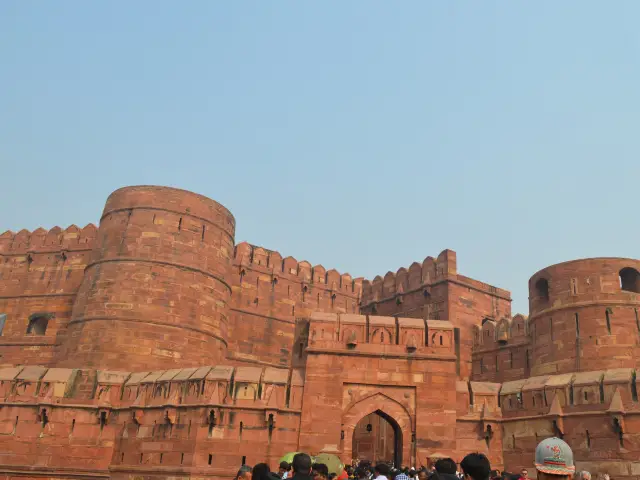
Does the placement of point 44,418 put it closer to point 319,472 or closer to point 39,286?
point 39,286

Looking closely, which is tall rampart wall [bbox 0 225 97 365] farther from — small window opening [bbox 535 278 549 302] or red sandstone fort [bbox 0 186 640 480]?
small window opening [bbox 535 278 549 302]

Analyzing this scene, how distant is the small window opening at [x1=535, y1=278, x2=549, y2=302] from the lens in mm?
17938

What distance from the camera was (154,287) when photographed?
19.1m

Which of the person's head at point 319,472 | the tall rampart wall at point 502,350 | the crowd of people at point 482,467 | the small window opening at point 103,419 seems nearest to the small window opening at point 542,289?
the tall rampart wall at point 502,350

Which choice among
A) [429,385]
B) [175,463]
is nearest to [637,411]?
[429,385]

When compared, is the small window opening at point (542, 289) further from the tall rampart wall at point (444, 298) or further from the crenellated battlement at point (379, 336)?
the tall rampart wall at point (444, 298)

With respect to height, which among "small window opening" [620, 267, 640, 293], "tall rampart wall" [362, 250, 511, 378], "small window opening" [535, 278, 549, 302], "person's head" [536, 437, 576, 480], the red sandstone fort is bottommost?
"person's head" [536, 437, 576, 480]

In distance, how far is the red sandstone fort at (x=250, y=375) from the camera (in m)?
13.6

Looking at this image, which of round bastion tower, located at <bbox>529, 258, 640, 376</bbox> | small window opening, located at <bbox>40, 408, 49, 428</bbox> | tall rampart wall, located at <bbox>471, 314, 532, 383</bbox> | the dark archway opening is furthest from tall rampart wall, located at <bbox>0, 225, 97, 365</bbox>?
round bastion tower, located at <bbox>529, 258, 640, 376</bbox>

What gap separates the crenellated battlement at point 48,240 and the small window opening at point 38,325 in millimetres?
2725

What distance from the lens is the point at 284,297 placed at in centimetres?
2577

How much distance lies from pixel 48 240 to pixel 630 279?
2095cm

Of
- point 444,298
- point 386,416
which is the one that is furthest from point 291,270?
point 386,416

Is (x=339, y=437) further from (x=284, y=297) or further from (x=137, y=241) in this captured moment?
(x=284, y=297)
